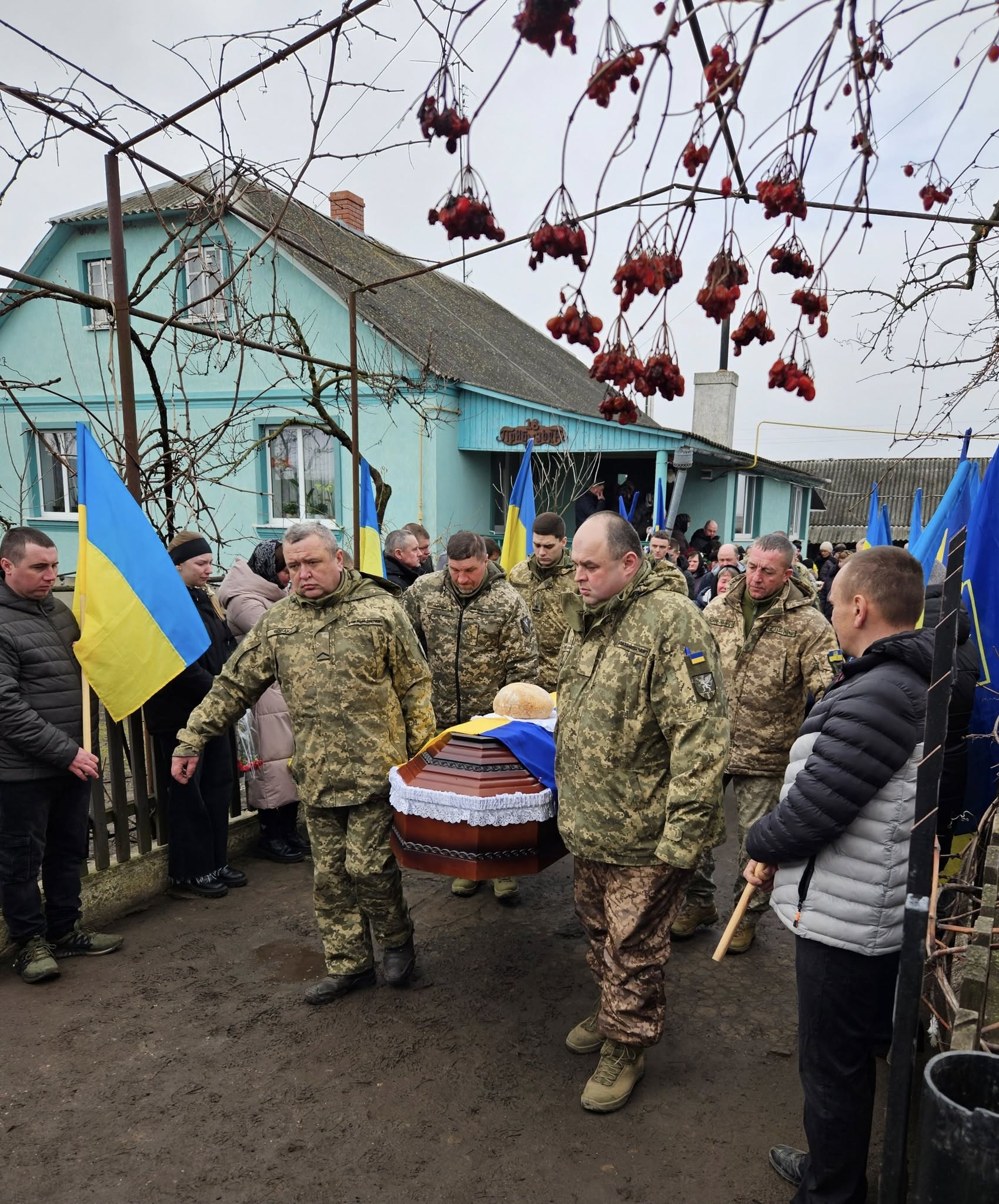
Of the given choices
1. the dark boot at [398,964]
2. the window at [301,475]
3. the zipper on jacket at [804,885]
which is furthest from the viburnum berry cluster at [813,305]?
the window at [301,475]

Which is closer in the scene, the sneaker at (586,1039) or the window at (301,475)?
the sneaker at (586,1039)

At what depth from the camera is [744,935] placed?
3.92 meters

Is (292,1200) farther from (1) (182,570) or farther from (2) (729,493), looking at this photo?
(2) (729,493)

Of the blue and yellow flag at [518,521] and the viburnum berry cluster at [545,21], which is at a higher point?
the viburnum berry cluster at [545,21]

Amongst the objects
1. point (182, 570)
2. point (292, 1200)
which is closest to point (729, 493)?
point (182, 570)

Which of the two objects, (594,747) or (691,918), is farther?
(691,918)

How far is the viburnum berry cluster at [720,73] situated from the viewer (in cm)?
157

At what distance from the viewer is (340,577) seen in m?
3.59

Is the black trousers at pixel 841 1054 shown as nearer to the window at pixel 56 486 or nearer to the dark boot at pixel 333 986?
the dark boot at pixel 333 986

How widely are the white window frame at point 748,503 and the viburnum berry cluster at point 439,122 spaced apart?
16889 mm

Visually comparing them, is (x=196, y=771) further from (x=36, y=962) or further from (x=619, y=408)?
(x=619, y=408)

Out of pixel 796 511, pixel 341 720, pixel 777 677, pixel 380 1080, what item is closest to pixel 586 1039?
pixel 380 1080

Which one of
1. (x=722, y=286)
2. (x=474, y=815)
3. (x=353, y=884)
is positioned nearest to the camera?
(x=722, y=286)

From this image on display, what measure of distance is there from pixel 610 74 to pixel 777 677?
287 centimetres
